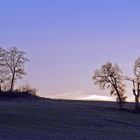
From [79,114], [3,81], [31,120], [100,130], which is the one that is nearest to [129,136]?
[100,130]

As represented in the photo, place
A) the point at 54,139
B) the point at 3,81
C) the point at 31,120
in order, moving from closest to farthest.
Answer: the point at 54,139 < the point at 31,120 < the point at 3,81

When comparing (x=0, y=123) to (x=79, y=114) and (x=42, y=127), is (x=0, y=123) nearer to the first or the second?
(x=42, y=127)

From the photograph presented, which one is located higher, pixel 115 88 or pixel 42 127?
pixel 115 88

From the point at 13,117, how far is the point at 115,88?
34279 mm

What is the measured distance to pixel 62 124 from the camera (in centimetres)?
5522

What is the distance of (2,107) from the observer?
65.9 meters

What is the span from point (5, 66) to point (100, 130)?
1868 inches

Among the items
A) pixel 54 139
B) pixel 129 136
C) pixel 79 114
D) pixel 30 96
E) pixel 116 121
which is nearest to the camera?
Answer: pixel 54 139

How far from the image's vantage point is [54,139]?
3909 centimetres

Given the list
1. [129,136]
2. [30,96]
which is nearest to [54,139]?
[129,136]

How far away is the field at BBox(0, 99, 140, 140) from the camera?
144ft

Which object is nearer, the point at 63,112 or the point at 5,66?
the point at 63,112

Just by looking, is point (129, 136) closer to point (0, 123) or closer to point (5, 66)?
point (0, 123)

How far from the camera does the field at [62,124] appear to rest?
43812 millimetres
